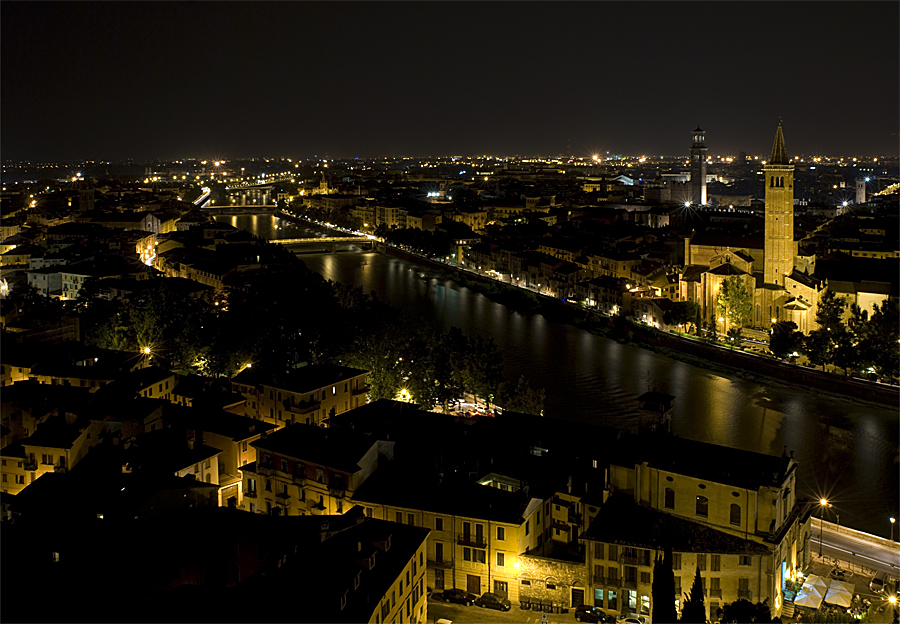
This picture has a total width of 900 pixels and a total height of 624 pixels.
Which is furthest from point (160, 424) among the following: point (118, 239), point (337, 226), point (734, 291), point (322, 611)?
point (337, 226)

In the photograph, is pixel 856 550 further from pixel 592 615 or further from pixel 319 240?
pixel 319 240

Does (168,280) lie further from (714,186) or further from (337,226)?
(714,186)

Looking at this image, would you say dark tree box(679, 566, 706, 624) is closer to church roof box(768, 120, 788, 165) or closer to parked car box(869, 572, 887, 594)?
parked car box(869, 572, 887, 594)

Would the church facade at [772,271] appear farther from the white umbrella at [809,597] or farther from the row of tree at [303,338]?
the white umbrella at [809,597]

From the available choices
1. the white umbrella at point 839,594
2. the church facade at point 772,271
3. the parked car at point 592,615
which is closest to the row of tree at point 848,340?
the church facade at point 772,271

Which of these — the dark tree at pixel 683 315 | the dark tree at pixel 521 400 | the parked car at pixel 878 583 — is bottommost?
the parked car at pixel 878 583

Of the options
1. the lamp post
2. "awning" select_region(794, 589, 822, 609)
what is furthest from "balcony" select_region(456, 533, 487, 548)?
the lamp post
